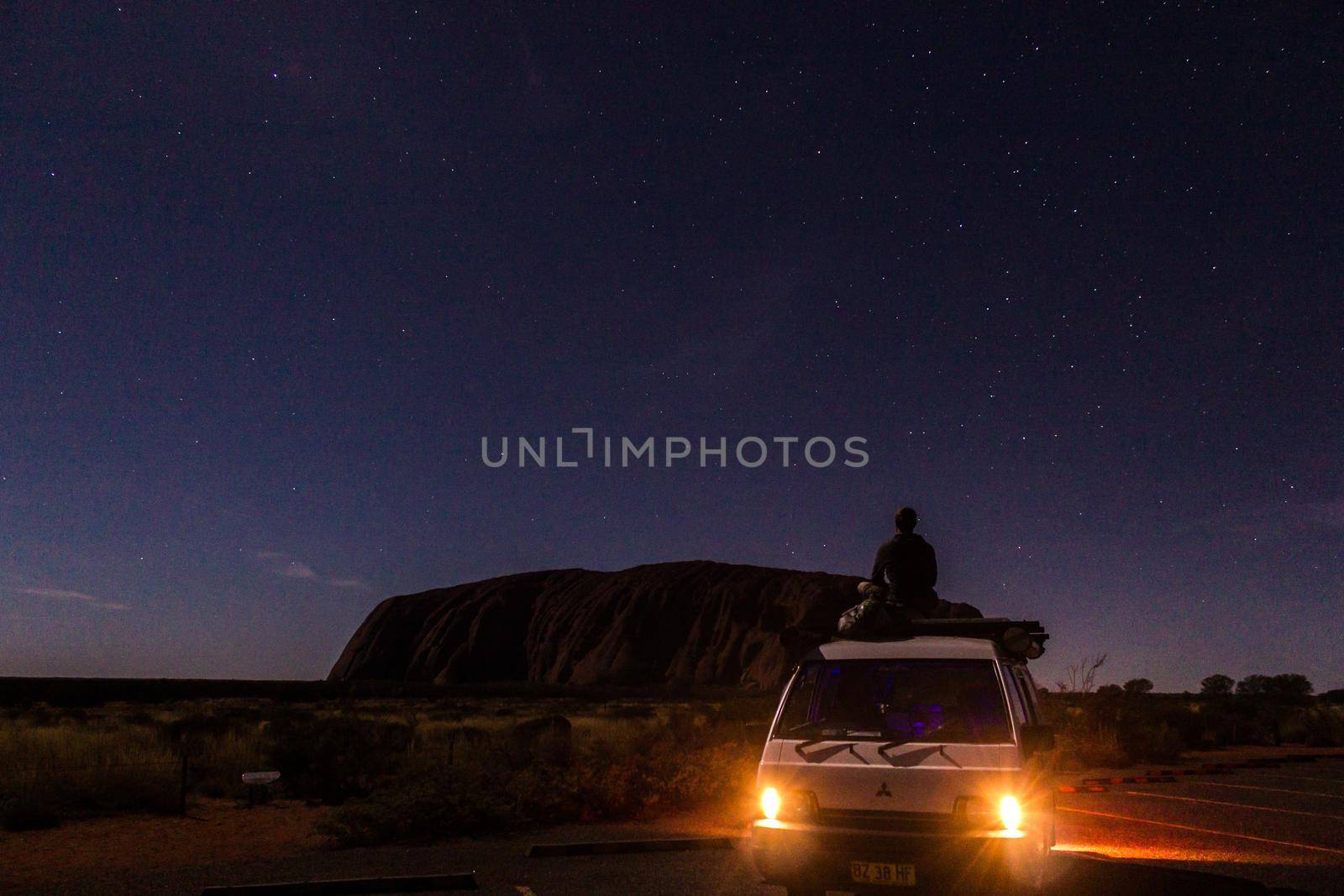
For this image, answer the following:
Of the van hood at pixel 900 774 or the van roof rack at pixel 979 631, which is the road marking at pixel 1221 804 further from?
the van hood at pixel 900 774

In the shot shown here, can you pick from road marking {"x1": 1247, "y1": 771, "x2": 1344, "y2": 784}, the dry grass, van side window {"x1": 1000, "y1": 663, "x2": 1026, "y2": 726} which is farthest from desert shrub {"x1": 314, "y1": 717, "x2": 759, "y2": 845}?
road marking {"x1": 1247, "y1": 771, "x2": 1344, "y2": 784}

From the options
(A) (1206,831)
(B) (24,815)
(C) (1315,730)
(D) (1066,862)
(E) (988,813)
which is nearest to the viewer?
(E) (988,813)

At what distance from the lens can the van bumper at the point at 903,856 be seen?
598 centimetres

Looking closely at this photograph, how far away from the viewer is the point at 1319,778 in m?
18.2

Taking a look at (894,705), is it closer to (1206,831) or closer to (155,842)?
(1206,831)

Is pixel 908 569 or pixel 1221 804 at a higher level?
pixel 908 569

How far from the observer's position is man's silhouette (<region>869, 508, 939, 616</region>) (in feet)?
27.9

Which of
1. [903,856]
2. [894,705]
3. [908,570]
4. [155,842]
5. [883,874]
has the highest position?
[908,570]

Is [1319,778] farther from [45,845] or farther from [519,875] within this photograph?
[45,845]

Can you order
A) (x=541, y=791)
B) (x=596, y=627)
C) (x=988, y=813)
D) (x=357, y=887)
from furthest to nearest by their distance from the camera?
(x=596, y=627) < (x=541, y=791) < (x=357, y=887) < (x=988, y=813)

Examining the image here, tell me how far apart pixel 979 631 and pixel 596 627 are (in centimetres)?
A: 8738

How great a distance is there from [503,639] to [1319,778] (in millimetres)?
87352

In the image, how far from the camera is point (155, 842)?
43.4 feet

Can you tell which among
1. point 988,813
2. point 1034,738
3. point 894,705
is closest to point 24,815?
point 894,705
